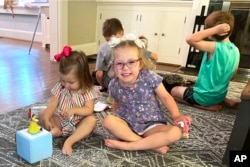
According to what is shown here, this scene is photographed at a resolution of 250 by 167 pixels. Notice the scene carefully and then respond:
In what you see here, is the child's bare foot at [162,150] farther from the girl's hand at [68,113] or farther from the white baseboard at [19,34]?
the white baseboard at [19,34]

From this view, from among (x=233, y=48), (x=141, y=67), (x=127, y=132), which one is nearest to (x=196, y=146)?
(x=127, y=132)

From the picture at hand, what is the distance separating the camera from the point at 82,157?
0.93 m

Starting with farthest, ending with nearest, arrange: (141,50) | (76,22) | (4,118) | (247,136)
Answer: (76,22)
(4,118)
(141,50)
(247,136)

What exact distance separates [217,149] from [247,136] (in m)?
0.20

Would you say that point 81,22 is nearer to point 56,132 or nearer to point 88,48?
point 88,48

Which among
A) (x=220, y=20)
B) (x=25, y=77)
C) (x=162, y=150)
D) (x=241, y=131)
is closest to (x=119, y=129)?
(x=162, y=150)

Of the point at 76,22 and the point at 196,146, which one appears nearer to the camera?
the point at 196,146

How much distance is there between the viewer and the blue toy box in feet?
2.77

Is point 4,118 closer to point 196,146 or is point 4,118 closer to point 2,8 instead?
point 196,146

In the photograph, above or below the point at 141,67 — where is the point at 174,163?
below

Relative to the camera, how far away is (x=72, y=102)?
106cm

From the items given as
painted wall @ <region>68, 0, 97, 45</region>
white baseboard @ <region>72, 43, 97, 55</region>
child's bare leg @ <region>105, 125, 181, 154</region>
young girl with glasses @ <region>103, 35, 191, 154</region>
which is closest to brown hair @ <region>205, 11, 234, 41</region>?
young girl with glasses @ <region>103, 35, 191, 154</region>

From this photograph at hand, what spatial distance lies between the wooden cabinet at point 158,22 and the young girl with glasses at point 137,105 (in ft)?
6.15

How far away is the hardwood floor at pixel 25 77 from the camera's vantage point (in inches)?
58.8
